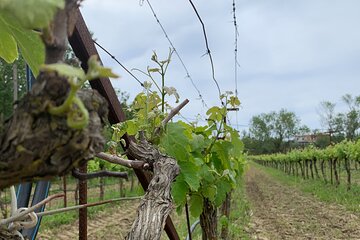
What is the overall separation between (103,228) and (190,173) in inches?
368

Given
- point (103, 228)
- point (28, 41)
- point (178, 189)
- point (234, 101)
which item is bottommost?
point (103, 228)

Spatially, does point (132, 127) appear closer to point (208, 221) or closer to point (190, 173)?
point (190, 173)

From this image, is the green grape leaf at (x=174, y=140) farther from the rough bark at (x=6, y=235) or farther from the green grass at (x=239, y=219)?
the green grass at (x=239, y=219)

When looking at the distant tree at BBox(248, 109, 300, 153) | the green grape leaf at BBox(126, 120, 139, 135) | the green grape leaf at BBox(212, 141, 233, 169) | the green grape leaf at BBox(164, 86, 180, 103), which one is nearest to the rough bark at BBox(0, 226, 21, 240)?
the green grape leaf at BBox(126, 120, 139, 135)

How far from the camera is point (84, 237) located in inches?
50.7

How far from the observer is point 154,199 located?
0.89m

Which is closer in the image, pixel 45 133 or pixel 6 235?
pixel 45 133

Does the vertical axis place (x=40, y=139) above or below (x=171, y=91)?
below

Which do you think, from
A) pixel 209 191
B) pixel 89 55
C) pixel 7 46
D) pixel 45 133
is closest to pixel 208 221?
pixel 209 191

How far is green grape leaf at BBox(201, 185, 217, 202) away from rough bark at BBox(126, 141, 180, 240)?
140 centimetres

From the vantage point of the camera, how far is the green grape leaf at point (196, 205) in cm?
248

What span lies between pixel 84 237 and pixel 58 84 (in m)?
1.00

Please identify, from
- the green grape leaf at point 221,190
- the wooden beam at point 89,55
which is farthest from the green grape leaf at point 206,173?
the wooden beam at point 89,55

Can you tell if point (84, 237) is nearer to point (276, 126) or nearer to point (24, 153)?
point (24, 153)
